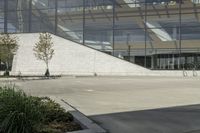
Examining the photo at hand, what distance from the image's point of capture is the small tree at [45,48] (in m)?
47.5

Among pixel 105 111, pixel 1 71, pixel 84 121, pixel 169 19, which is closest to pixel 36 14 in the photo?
pixel 1 71

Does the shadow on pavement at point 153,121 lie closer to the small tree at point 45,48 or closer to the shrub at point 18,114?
the shrub at point 18,114

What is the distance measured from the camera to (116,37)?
169 feet

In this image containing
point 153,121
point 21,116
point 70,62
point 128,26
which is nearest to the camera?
point 21,116

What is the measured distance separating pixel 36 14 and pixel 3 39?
10419 millimetres

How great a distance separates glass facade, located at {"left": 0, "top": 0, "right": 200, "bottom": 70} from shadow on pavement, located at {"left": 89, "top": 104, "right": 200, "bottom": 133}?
110ft

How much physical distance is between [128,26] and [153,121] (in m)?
39.6

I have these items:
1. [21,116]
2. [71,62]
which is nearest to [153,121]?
[21,116]

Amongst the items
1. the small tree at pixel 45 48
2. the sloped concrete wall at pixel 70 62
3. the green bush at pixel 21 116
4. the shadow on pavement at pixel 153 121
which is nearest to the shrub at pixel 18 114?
the green bush at pixel 21 116

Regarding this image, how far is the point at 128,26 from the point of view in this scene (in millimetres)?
51562

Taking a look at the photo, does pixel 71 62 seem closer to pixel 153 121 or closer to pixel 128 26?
pixel 128 26

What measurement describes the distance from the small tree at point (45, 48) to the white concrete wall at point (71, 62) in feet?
5.75

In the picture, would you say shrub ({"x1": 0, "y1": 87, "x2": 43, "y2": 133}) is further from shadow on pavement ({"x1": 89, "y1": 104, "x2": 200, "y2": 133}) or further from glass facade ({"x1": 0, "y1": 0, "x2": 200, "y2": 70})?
glass facade ({"x1": 0, "y1": 0, "x2": 200, "y2": 70})

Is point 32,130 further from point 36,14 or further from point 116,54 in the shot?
point 36,14
